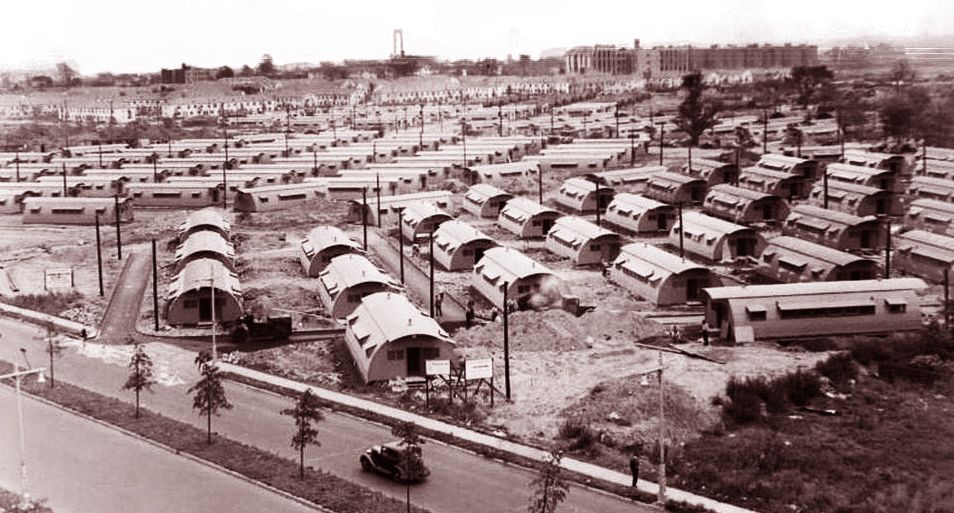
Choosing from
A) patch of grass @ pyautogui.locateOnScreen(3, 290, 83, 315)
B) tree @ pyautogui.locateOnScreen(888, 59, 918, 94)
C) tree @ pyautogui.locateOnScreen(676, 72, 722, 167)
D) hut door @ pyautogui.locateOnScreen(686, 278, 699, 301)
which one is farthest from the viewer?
tree @ pyautogui.locateOnScreen(888, 59, 918, 94)

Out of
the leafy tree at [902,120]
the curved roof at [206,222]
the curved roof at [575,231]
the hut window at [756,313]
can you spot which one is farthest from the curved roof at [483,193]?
the leafy tree at [902,120]

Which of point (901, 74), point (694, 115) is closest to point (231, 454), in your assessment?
point (694, 115)

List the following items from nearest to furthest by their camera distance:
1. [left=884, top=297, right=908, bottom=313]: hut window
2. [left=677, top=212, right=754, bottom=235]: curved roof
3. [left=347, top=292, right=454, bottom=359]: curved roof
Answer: [left=347, top=292, right=454, bottom=359]: curved roof → [left=884, top=297, right=908, bottom=313]: hut window → [left=677, top=212, right=754, bottom=235]: curved roof

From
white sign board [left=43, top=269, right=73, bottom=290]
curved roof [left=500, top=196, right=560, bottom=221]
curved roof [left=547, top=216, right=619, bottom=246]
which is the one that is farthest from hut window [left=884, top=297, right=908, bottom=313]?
white sign board [left=43, top=269, right=73, bottom=290]

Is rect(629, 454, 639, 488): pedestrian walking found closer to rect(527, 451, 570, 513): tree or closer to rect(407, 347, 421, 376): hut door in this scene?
rect(527, 451, 570, 513): tree

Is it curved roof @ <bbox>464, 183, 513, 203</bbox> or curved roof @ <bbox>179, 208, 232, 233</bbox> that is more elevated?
curved roof @ <bbox>464, 183, 513, 203</bbox>

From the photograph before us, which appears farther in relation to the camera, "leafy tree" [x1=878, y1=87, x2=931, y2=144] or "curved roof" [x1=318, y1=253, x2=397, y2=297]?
"leafy tree" [x1=878, y1=87, x2=931, y2=144]

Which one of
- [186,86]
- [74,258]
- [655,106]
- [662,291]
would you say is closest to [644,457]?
[662,291]

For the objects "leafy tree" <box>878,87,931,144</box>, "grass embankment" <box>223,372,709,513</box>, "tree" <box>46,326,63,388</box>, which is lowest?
"grass embankment" <box>223,372,709,513</box>
